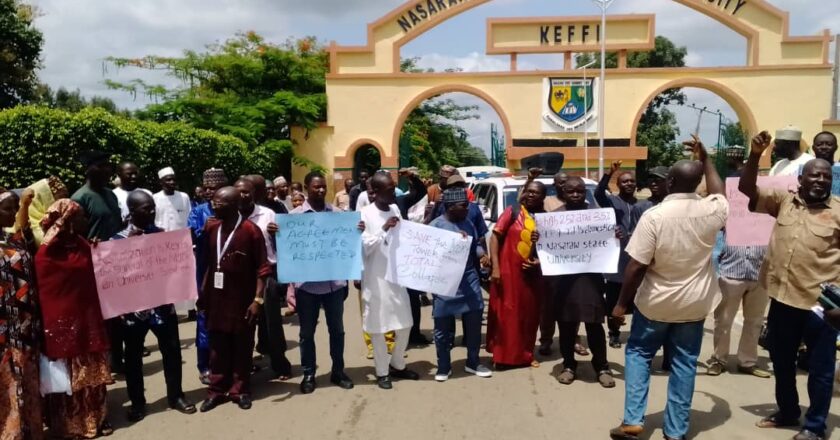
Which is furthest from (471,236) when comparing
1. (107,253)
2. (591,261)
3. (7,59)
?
(7,59)

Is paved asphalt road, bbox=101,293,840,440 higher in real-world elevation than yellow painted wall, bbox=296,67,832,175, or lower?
lower

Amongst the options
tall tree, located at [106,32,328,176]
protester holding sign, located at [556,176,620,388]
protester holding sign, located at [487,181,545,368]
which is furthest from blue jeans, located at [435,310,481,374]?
tall tree, located at [106,32,328,176]

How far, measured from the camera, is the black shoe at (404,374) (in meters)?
5.41

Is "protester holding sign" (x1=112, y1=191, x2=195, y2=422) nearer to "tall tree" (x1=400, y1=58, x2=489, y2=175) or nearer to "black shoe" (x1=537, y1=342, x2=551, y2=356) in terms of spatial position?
"black shoe" (x1=537, y1=342, x2=551, y2=356)

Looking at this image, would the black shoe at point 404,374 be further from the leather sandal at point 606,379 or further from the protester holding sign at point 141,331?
the protester holding sign at point 141,331

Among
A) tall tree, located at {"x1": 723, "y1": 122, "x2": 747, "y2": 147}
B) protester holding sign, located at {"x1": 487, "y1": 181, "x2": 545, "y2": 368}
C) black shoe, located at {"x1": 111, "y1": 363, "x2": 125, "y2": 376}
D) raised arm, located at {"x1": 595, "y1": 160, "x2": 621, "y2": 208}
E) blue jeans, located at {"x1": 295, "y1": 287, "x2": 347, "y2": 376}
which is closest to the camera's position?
blue jeans, located at {"x1": 295, "y1": 287, "x2": 347, "y2": 376}

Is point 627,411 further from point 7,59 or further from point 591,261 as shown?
point 7,59

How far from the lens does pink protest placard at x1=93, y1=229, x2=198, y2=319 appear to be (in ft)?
14.0

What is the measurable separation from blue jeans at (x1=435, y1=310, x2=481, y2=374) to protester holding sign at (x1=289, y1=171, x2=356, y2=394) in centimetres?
84

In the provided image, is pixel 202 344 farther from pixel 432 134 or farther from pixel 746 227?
pixel 432 134

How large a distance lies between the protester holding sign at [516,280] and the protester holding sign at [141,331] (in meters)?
2.76

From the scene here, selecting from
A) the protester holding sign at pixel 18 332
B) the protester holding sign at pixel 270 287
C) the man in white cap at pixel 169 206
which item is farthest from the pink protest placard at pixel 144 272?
the man in white cap at pixel 169 206

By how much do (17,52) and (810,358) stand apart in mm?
24861

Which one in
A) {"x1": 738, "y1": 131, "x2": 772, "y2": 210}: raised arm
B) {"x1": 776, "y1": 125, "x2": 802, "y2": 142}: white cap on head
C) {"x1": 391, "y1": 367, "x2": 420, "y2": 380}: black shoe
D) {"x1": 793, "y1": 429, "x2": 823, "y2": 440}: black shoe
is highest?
{"x1": 776, "y1": 125, "x2": 802, "y2": 142}: white cap on head
